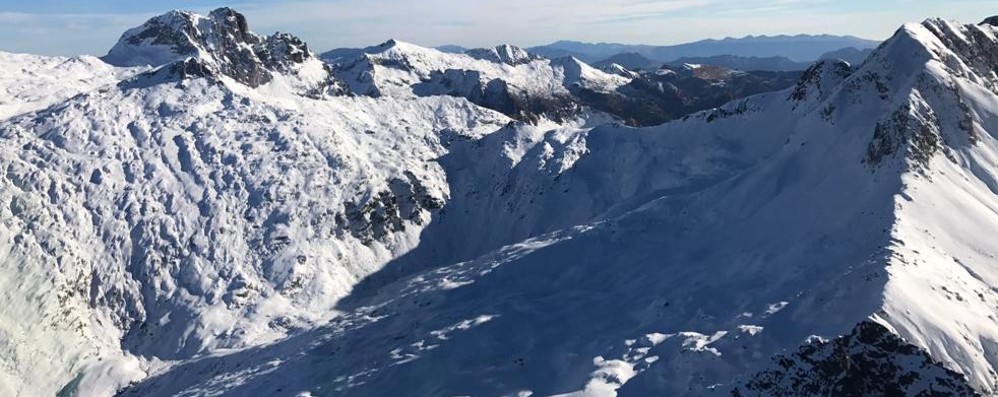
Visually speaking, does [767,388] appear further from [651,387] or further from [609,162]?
[609,162]

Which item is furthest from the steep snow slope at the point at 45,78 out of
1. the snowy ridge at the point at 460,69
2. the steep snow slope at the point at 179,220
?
the snowy ridge at the point at 460,69

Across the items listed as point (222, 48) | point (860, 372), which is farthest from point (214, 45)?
point (860, 372)

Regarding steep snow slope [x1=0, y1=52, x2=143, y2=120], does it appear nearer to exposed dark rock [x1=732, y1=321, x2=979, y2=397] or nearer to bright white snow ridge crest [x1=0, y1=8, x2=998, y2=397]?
bright white snow ridge crest [x1=0, y1=8, x2=998, y2=397]

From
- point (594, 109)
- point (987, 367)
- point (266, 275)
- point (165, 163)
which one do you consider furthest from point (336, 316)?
point (594, 109)

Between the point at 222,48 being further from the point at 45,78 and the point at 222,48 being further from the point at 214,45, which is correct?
the point at 45,78

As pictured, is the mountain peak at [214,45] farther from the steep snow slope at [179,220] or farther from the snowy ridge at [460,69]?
the snowy ridge at [460,69]
